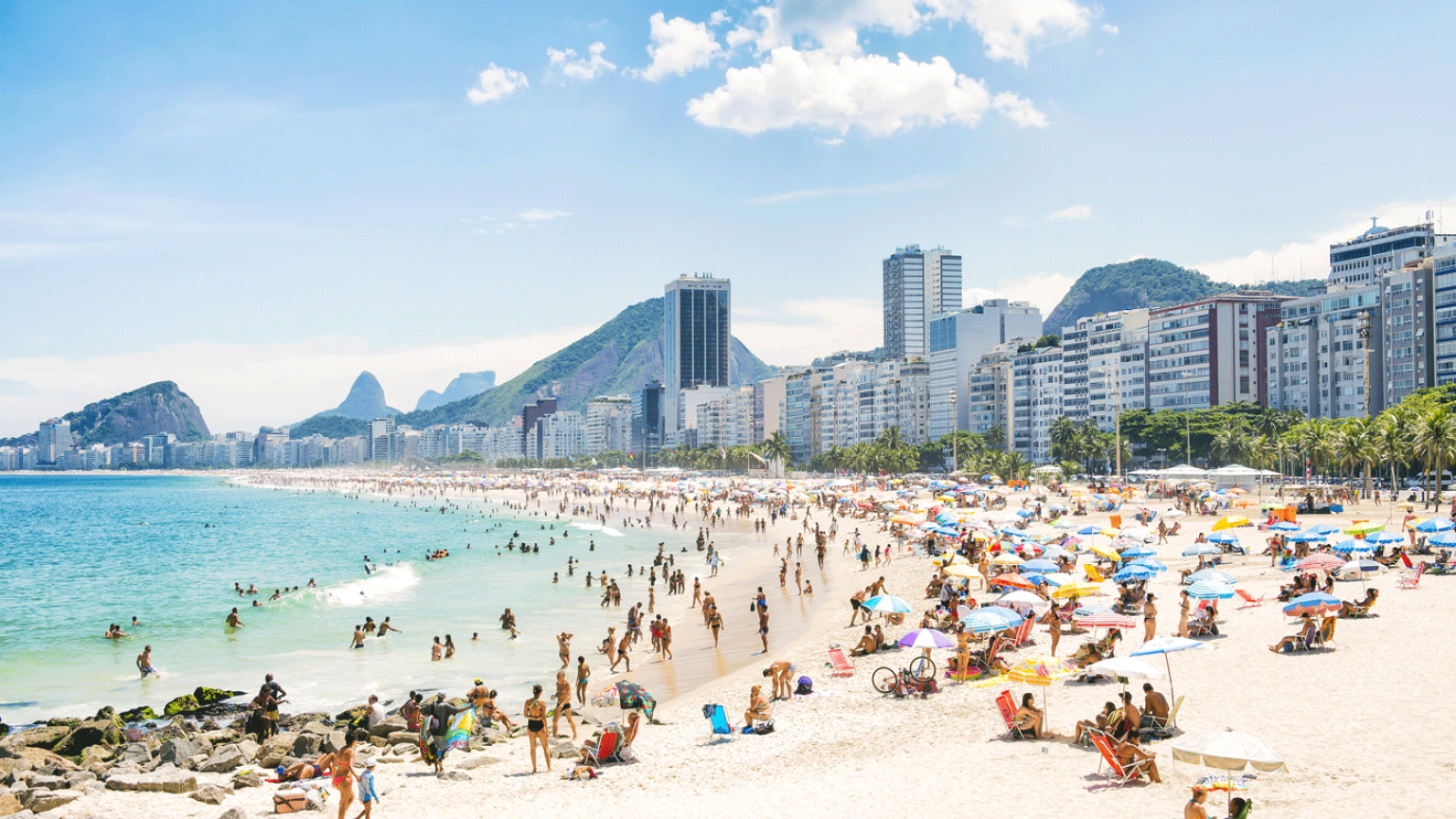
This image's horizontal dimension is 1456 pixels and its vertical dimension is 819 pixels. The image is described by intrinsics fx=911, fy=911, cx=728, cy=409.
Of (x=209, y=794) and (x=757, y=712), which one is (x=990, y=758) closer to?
(x=757, y=712)

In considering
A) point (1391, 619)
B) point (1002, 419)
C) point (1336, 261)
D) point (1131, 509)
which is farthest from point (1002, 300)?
point (1391, 619)

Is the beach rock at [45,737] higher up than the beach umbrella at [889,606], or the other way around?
the beach umbrella at [889,606]

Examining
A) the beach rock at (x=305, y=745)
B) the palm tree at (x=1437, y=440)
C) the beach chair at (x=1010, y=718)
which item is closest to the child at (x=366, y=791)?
the beach rock at (x=305, y=745)

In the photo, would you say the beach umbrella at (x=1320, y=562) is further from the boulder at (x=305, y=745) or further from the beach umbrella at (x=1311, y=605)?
the boulder at (x=305, y=745)

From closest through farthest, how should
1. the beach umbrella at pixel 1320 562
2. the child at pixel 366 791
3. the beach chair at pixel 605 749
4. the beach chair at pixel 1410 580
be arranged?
the child at pixel 366 791, the beach chair at pixel 605 749, the beach umbrella at pixel 1320 562, the beach chair at pixel 1410 580

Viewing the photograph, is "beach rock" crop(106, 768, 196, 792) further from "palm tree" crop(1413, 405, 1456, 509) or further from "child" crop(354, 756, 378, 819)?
"palm tree" crop(1413, 405, 1456, 509)
